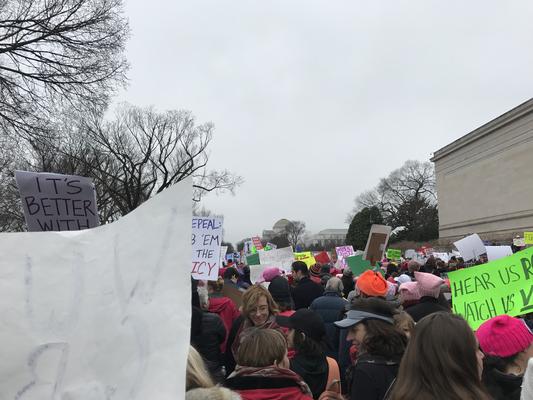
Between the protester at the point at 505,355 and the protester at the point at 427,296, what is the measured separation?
1496 millimetres

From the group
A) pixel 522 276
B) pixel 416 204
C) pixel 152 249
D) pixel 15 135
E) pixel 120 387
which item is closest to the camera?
pixel 120 387

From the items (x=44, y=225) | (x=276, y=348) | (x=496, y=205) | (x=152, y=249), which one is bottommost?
(x=276, y=348)

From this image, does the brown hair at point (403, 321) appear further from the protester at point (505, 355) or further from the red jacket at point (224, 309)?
the red jacket at point (224, 309)

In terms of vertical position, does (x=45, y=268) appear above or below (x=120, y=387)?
above

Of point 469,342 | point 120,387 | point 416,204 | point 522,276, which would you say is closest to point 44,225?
point 120,387

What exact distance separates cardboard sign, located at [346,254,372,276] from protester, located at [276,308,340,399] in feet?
20.8

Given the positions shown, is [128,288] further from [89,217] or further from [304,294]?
[304,294]

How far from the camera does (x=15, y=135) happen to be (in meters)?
12.1

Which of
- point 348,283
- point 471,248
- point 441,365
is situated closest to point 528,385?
point 441,365

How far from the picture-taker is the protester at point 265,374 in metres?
2.71

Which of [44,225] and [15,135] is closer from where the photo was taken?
[44,225]

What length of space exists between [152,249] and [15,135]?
12007 millimetres

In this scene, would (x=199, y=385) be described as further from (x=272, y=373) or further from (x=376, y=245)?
(x=376, y=245)

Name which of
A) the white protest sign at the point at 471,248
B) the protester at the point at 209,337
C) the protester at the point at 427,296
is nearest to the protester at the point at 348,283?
the white protest sign at the point at 471,248
